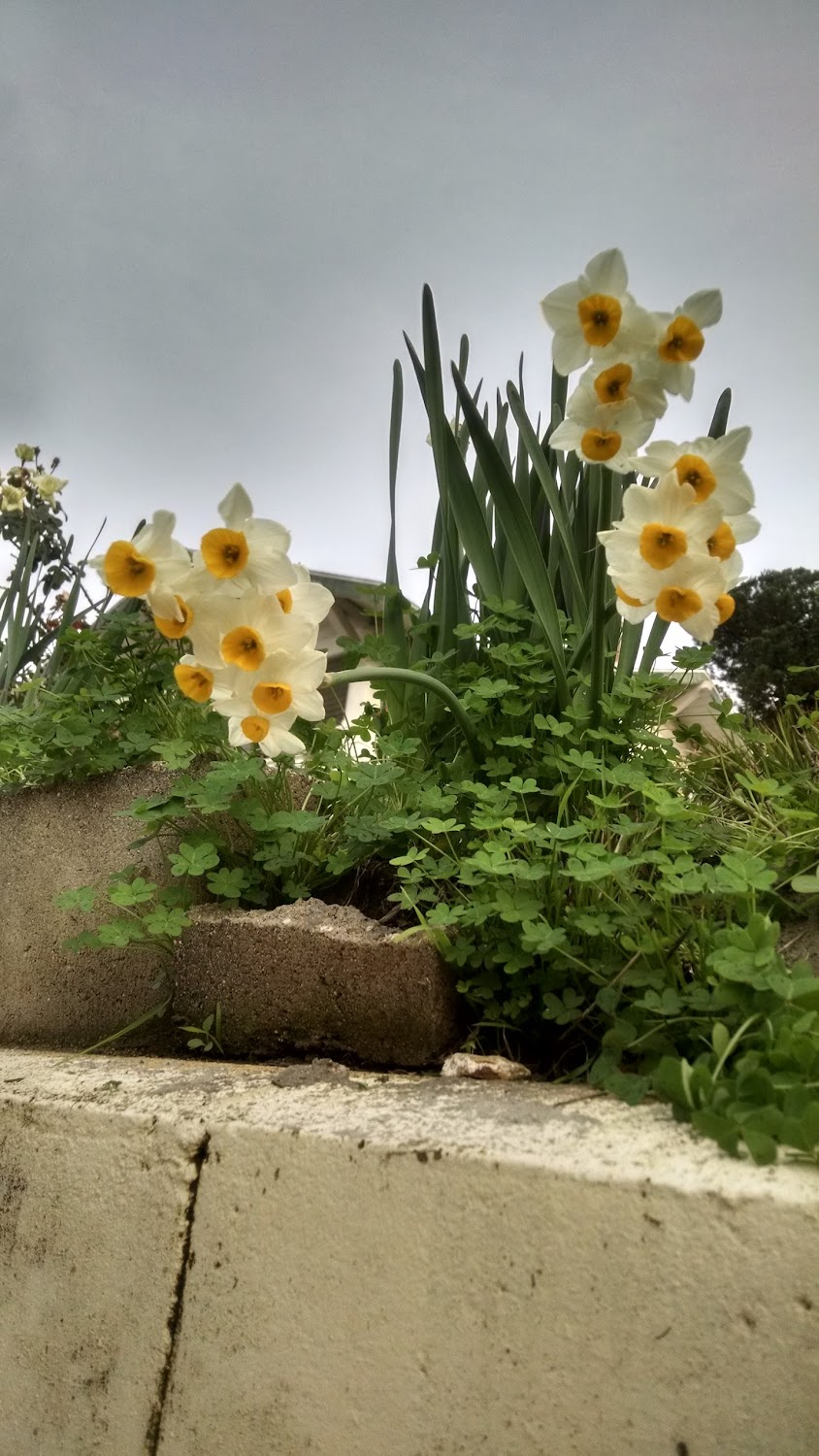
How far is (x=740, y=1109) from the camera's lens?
73cm

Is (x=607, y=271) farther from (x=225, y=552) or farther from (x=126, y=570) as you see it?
(x=126, y=570)

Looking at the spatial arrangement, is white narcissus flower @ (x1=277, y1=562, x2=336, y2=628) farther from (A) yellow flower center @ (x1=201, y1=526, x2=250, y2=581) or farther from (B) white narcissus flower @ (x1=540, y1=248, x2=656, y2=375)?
(B) white narcissus flower @ (x1=540, y1=248, x2=656, y2=375)

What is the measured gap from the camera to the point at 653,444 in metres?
1.05

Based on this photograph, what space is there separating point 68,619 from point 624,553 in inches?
58.6

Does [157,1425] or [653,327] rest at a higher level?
[653,327]

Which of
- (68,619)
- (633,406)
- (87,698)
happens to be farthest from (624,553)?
(68,619)

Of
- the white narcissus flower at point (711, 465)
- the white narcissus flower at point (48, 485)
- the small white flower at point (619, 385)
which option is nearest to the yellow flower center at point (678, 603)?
the white narcissus flower at point (711, 465)

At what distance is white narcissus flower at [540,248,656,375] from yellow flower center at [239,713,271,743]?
61 cm

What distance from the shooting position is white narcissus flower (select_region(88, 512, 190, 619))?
1.05m

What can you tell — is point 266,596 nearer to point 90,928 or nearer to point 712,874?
point 712,874

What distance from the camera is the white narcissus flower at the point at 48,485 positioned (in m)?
2.84

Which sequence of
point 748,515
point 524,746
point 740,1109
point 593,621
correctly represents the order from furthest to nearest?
point 524,746
point 593,621
point 748,515
point 740,1109

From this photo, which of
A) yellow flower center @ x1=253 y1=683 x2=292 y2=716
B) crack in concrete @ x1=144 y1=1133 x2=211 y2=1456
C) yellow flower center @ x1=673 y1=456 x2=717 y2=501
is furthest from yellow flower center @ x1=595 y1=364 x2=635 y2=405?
crack in concrete @ x1=144 y1=1133 x2=211 y2=1456

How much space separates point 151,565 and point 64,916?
88 centimetres
